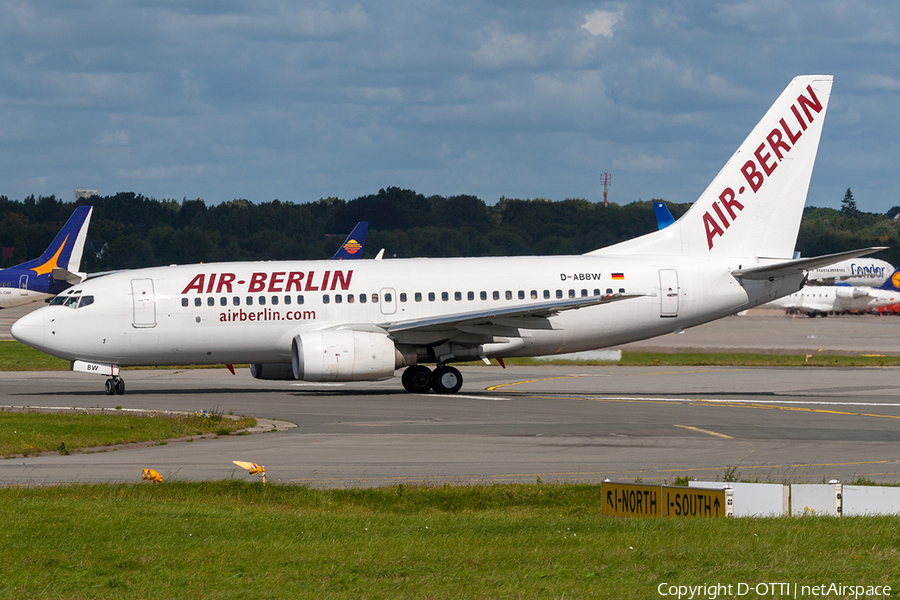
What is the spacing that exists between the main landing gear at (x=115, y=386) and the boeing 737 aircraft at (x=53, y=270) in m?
43.1

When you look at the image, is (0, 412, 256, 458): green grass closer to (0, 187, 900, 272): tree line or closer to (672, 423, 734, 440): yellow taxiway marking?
(672, 423, 734, 440): yellow taxiway marking

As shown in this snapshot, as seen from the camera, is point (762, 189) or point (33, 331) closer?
point (33, 331)

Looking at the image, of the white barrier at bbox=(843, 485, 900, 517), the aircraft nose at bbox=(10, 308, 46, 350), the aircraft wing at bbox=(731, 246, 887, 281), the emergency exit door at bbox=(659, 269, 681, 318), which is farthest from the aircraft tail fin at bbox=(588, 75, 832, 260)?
the white barrier at bbox=(843, 485, 900, 517)

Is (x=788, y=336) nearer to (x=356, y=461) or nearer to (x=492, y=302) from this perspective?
(x=492, y=302)

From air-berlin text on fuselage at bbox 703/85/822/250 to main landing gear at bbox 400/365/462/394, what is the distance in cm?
1020

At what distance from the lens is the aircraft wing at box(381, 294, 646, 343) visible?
31875 millimetres

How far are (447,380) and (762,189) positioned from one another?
509 inches

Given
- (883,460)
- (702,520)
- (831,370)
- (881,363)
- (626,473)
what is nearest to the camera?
(702,520)

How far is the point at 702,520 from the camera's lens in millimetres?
12594

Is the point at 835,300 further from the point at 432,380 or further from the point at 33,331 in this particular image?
the point at 33,331

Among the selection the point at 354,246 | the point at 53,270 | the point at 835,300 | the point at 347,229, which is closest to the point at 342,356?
the point at 354,246

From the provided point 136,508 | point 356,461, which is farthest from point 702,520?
point 356,461

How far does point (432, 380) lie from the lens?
34312 millimetres

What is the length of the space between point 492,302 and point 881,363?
73.8ft
